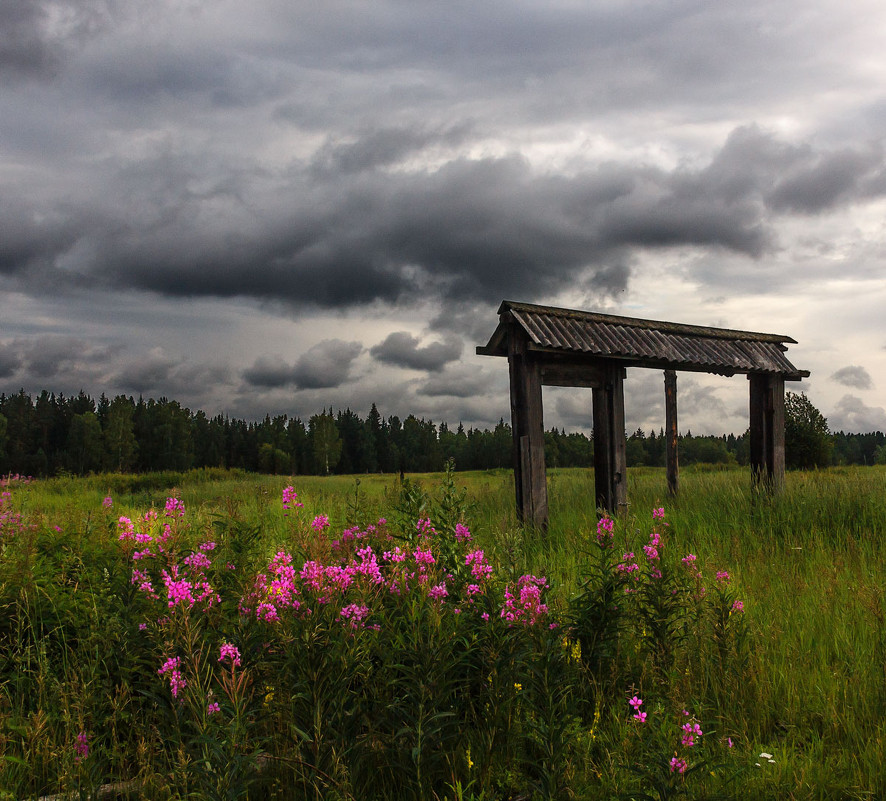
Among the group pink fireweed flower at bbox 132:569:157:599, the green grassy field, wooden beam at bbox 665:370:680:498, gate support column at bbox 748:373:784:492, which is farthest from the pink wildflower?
gate support column at bbox 748:373:784:492

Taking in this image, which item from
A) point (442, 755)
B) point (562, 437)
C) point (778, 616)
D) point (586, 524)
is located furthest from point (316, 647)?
point (562, 437)

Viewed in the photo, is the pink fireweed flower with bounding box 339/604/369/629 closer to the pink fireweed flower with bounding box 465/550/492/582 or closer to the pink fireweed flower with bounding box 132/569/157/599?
the pink fireweed flower with bounding box 465/550/492/582

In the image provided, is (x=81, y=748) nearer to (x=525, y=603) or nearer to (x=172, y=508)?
(x=172, y=508)

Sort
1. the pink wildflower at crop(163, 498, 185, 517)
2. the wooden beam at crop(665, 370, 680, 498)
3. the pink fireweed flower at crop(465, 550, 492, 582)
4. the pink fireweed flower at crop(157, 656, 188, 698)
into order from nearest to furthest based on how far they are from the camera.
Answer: the pink fireweed flower at crop(157, 656, 188, 698) < the pink fireweed flower at crop(465, 550, 492, 582) < the pink wildflower at crop(163, 498, 185, 517) < the wooden beam at crop(665, 370, 680, 498)

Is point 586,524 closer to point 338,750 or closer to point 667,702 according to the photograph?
point 667,702

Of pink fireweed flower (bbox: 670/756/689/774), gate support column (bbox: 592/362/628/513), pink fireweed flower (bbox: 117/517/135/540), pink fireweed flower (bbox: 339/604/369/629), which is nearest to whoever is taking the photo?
pink fireweed flower (bbox: 670/756/689/774)

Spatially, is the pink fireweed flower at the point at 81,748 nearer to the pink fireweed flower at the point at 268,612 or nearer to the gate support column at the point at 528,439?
the pink fireweed flower at the point at 268,612

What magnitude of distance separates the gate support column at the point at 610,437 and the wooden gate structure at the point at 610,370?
0.05 ft

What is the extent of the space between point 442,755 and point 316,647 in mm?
980

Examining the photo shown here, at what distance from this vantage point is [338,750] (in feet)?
9.15

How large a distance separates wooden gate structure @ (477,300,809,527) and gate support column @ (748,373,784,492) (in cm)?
2

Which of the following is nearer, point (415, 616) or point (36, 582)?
point (415, 616)

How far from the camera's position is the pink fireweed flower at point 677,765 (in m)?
2.66

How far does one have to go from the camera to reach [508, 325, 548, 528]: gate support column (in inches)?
349
